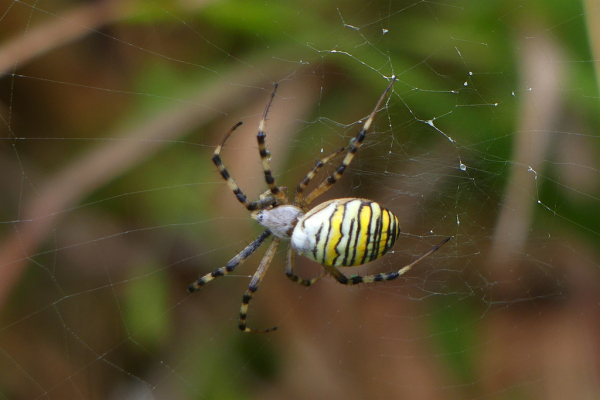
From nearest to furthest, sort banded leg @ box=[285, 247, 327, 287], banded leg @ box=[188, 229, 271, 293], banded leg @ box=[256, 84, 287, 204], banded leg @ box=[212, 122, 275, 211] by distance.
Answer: banded leg @ box=[256, 84, 287, 204]
banded leg @ box=[212, 122, 275, 211]
banded leg @ box=[285, 247, 327, 287]
banded leg @ box=[188, 229, 271, 293]

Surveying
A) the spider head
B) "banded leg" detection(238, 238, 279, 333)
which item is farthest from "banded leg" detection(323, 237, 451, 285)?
"banded leg" detection(238, 238, 279, 333)

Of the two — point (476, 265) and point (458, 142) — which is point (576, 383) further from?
point (458, 142)

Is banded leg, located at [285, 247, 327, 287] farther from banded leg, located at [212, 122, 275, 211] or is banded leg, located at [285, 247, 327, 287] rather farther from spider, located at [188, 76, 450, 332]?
banded leg, located at [212, 122, 275, 211]

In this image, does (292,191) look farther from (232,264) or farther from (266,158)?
(232,264)

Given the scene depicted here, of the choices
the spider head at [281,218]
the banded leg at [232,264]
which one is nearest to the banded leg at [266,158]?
the spider head at [281,218]

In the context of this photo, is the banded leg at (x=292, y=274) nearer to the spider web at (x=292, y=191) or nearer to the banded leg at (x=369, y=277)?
the banded leg at (x=369, y=277)

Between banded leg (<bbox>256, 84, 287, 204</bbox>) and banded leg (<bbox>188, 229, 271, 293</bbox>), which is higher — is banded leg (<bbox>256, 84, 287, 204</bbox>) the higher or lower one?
the higher one

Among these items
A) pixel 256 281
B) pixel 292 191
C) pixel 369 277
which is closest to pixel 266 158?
pixel 292 191
